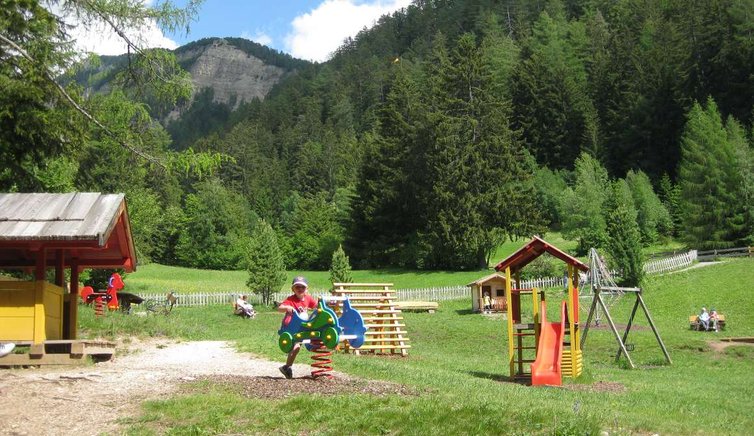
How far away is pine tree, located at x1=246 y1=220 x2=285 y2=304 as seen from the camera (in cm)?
4128

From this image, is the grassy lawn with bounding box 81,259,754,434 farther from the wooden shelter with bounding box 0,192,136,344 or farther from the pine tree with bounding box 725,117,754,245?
the pine tree with bounding box 725,117,754,245

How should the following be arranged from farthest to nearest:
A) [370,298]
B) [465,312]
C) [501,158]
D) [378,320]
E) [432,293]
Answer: [501,158], [432,293], [465,312], [378,320], [370,298]

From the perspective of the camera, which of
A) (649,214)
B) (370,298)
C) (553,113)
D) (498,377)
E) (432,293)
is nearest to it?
(498,377)

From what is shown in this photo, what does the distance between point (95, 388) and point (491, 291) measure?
2912 centimetres

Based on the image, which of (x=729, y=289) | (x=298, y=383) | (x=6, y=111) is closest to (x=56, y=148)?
(x=6, y=111)

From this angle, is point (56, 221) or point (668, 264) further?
point (668, 264)

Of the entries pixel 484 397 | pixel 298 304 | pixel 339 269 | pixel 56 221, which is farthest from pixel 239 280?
pixel 484 397

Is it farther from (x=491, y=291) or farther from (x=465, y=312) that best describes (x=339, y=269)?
(x=491, y=291)

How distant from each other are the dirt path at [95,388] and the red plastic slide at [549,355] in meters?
4.61

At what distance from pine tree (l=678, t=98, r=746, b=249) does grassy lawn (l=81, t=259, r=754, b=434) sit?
1130 inches

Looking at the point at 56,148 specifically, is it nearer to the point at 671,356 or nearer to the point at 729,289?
the point at 671,356

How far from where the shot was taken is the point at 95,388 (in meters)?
9.91

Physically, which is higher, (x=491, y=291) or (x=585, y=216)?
(x=585, y=216)

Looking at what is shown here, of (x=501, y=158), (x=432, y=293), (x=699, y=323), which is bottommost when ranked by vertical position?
(x=699, y=323)
